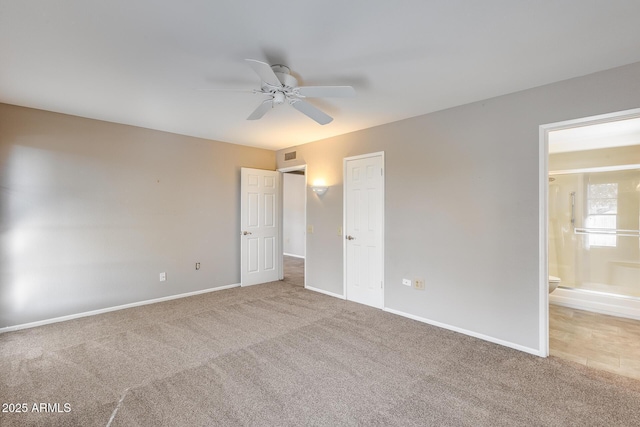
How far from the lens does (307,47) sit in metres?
2.16

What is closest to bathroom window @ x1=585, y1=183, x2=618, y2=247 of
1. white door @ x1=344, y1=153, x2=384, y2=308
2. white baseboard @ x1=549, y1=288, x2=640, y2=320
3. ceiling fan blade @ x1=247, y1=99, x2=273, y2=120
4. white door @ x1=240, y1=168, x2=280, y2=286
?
white baseboard @ x1=549, y1=288, x2=640, y2=320

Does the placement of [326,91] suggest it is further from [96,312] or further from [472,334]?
[96,312]

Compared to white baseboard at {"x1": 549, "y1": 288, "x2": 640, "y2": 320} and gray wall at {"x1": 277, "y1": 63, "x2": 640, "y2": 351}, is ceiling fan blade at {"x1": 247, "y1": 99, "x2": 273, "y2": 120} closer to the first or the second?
gray wall at {"x1": 277, "y1": 63, "x2": 640, "y2": 351}

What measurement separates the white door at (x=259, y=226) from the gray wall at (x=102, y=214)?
0.29m

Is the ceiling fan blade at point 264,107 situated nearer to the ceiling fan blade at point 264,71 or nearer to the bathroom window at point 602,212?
the ceiling fan blade at point 264,71

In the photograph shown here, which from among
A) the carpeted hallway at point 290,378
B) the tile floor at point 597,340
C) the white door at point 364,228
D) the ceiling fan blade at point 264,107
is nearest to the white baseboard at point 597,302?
the tile floor at point 597,340

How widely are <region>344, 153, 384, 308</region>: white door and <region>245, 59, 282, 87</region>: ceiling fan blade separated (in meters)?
2.24

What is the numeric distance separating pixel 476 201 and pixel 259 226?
3715 mm

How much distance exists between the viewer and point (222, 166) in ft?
16.8

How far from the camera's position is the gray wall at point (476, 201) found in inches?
110

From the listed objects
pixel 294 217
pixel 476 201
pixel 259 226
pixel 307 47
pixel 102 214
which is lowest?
pixel 259 226

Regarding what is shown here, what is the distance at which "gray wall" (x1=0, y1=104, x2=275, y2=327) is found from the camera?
3.38m

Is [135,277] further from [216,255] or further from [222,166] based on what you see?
[222,166]

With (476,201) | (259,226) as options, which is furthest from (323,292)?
(476,201)
